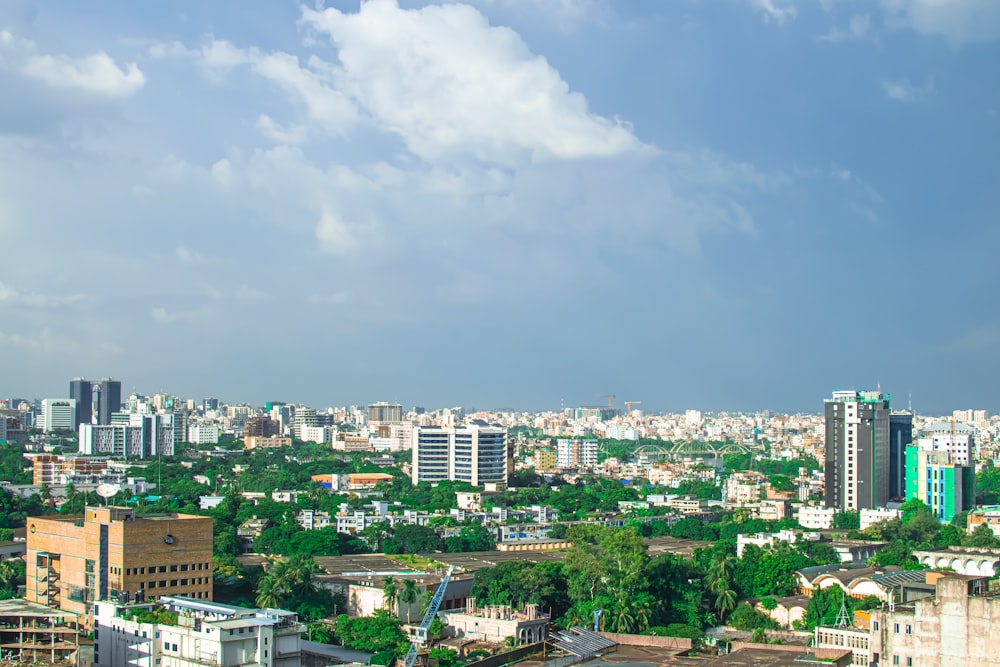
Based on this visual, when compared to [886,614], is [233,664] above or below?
below

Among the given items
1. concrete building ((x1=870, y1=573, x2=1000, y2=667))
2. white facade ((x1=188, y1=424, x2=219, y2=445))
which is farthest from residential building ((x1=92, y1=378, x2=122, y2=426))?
concrete building ((x1=870, y1=573, x2=1000, y2=667))

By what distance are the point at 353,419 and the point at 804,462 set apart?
6813 centimetres

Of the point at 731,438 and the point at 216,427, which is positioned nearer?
the point at 216,427

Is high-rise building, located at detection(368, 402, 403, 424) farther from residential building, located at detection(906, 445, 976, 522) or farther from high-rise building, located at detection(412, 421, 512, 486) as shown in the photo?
residential building, located at detection(906, 445, 976, 522)

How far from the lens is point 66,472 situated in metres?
56.5

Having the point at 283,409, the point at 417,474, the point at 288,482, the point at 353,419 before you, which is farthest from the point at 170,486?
the point at 353,419

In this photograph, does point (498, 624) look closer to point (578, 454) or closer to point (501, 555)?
point (501, 555)

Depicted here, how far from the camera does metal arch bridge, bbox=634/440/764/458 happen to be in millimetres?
90438

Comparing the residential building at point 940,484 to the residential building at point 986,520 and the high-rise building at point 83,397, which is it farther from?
the high-rise building at point 83,397

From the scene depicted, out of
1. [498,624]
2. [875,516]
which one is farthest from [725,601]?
[875,516]

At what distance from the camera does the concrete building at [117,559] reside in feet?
70.8

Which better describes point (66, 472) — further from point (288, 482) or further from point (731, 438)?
point (731, 438)

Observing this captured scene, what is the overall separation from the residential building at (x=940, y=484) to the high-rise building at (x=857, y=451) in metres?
1.12

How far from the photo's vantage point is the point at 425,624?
21469 millimetres
